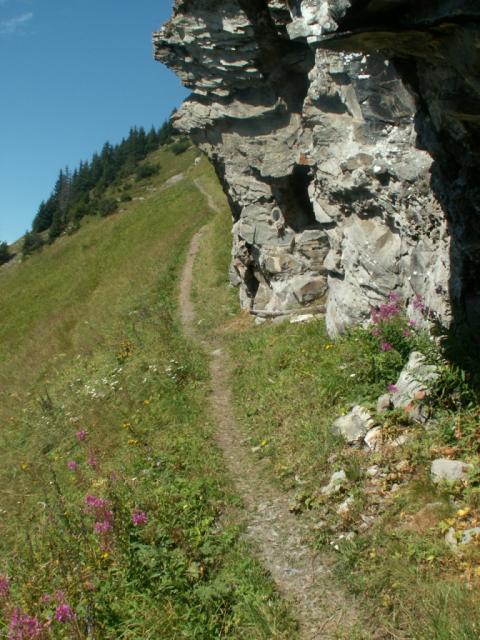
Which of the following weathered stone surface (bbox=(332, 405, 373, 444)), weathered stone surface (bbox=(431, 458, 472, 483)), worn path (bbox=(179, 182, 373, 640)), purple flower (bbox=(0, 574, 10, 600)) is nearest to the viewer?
worn path (bbox=(179, 182, 373, 640))

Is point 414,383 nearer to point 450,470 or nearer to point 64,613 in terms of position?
point 450,470

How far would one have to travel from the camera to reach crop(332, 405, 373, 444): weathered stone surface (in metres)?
9.11

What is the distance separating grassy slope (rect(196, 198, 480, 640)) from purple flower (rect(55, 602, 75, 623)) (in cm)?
297

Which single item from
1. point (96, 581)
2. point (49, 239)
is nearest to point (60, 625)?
point (96, 581)

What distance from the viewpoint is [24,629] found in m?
6.06

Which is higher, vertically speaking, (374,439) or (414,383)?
(414,383)

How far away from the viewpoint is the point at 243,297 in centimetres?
2155

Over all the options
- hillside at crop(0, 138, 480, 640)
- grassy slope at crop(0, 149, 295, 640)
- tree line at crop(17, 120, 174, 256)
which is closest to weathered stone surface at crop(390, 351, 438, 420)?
hillside at crop(0, 138, 480, 640)

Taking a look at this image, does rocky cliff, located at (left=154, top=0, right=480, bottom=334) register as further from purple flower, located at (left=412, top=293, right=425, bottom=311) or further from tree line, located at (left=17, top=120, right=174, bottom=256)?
tree line, located at (left=17, top=120, right=174, bottom=256)

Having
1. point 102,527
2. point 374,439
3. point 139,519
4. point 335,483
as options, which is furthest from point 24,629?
point 374,439

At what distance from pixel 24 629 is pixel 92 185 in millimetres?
132104

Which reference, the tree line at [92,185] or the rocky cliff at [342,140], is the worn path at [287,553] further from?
the tree line at [92,185]

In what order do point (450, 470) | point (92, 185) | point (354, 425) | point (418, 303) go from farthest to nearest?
point (92, 185) → point (418, 303) → point (354, 425) → point (450, 470)

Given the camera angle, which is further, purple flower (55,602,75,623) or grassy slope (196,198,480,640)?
purple flower (55,602,75,623)
